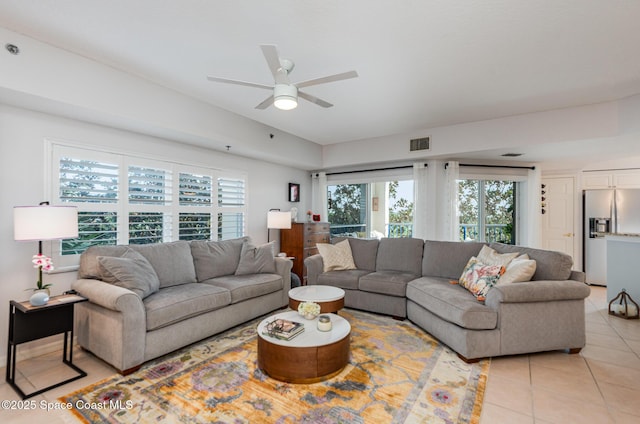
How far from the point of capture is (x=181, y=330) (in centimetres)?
283

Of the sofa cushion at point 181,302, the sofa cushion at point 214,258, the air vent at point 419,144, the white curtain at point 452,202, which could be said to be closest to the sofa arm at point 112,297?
the sofa cushion at point 181,302

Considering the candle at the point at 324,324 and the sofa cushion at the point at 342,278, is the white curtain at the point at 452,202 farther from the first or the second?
the candle at the point at 324,324

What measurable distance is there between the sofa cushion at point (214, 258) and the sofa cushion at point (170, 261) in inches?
4.6

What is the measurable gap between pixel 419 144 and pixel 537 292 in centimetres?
296

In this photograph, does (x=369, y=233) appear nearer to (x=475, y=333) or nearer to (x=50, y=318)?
(x=475, y=333)

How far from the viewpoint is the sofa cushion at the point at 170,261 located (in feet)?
10.7

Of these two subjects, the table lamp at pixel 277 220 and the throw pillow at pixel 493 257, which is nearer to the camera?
the throw pillow at pixel 493 257

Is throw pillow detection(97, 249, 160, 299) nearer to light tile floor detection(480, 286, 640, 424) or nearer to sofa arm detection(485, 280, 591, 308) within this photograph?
light tile floor detection(480, 286, 640, 424)

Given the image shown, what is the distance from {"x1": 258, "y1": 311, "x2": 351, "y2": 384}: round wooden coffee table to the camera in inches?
89.4

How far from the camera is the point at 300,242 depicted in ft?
17.8

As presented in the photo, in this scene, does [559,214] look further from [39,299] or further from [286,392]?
[39,299]

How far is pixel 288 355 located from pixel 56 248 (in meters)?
2.56

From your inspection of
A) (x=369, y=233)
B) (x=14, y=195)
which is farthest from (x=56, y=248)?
(x=369, y=233)

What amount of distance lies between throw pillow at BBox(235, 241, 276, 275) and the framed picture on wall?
1.93 metres
